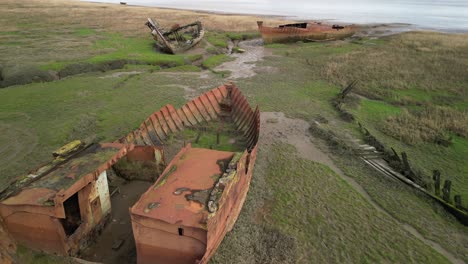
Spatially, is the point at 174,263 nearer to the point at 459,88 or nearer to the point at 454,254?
the point at 454,254

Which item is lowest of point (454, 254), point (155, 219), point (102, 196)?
point (454, 254)

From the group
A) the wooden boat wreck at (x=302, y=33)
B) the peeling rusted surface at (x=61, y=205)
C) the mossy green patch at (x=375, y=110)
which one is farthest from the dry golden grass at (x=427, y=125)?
the wooden boat wreck at (x=302, y=33)

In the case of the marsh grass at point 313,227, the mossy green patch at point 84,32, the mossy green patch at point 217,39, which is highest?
the mossy green patch at point 84,32

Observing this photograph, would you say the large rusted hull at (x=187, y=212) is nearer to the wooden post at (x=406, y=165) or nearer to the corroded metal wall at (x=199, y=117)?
the corroded metal wall at (x=199, y=117)

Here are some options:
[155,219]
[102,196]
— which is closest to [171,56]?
[102,196]

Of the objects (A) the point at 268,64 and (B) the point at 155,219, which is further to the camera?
(A) the point at 268,64

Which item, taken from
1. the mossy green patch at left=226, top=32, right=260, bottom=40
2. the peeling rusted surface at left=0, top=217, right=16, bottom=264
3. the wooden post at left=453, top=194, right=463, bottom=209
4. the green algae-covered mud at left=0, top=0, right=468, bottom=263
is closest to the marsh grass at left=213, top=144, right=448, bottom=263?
the green algae-covered mud at left=0, top=0, right=468, bottom=263

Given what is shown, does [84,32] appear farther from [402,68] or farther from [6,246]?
[6,246]
